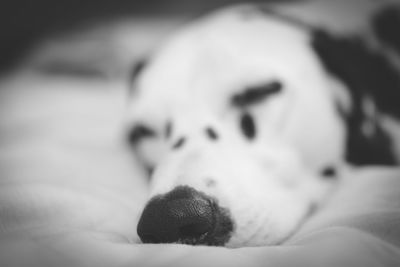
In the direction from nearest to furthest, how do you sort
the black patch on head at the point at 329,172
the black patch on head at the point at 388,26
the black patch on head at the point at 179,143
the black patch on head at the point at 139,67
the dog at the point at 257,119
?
the dog at the point at 257,119 < the black patch on head at the point at 179,143 < the black patch on head at the point at 329,172 < the black patch on head at the point at 388,26 < the black patch on head at the point at 139,67

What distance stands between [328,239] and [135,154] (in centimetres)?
93

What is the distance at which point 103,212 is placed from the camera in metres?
0.86

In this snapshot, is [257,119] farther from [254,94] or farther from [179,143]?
[179,143]

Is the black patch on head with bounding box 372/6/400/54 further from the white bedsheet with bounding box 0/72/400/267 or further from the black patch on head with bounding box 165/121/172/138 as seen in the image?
the black patch on head with bounding box 165/121/172/138

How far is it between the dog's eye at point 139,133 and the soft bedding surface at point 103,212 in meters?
0.06

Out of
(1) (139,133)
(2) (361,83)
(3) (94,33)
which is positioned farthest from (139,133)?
(3) (94,33)

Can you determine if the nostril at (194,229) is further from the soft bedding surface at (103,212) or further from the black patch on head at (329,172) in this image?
the black patch on head at (329,172)

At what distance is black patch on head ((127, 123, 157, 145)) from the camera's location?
1.37 meters

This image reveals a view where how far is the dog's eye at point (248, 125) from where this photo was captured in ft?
3.86

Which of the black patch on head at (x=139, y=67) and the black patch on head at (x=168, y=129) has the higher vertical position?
the black patch on head at (x=139, y=67)

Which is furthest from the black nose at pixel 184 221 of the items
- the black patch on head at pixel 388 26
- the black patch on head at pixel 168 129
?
the black patch on head at pixel 388 26

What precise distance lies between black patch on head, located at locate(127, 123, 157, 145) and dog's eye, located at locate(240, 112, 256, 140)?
1.13 ft

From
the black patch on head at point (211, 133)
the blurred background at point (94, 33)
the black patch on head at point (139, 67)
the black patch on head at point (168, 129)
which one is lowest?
the black patch on head at point (211, 133)

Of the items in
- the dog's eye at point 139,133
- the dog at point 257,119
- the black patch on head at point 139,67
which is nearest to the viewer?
the dog at point 257,119
